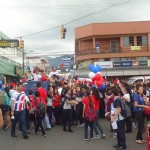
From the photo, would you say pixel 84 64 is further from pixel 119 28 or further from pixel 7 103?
pixel 7 103

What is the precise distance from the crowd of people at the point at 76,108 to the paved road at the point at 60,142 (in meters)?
0.27

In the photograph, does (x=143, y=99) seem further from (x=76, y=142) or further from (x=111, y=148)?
(x=76, y=142)

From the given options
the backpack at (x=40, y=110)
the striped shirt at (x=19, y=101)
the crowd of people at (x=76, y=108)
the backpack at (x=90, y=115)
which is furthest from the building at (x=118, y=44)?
the backpack at (x=90, y=115)

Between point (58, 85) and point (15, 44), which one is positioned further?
point (15, 44)

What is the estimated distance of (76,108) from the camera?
14500 mm

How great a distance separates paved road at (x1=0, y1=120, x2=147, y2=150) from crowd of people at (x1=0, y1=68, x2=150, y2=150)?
0.27 m

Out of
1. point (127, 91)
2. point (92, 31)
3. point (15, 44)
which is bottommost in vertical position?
point (127, 91)

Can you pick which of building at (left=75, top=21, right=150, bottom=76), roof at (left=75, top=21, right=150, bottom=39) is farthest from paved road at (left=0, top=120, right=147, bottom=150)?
roof at (left=75, top=21, right=150, bottom=39)

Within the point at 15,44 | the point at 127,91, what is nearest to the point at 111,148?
the point at 127,91

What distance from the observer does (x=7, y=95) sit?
13.6 meters

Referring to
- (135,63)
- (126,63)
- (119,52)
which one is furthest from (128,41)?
(135,63)

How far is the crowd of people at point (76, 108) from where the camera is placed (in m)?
10.4

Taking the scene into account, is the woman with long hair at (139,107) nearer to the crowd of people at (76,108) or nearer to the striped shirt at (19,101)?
the crowd of people at (76,108)

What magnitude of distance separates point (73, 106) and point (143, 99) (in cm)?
388
